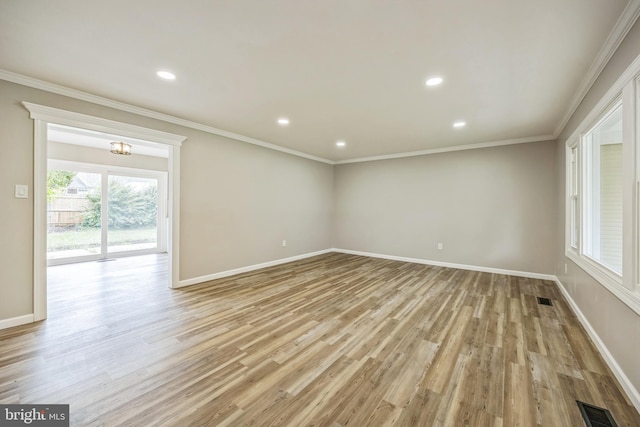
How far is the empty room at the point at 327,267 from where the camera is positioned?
5.56ft

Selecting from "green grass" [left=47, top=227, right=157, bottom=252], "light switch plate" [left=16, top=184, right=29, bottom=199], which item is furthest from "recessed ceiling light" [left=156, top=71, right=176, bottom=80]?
"green grass" [left=47, top=227, right=157, bottom=252]

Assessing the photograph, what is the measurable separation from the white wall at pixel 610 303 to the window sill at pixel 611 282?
0.06m

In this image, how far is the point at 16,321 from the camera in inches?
104

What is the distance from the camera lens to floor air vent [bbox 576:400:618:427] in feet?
4.91

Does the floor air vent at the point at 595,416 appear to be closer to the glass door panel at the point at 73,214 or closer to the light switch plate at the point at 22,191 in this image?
the light switch plate at the point at 22,191

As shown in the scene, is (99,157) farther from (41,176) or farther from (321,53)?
(321,53)

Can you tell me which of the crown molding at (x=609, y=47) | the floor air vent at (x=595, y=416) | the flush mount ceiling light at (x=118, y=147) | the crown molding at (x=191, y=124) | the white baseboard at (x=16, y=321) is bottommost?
the floor air vent at (x=595, y=416)

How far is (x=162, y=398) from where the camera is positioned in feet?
5.49

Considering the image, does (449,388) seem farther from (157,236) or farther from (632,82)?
(157,236)

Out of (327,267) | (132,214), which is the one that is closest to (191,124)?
(327,267)

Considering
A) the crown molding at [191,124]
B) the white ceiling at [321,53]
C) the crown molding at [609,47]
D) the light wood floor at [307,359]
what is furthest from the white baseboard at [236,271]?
the crown molding at [609,47]

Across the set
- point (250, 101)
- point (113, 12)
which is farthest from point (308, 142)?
point (113, 12)

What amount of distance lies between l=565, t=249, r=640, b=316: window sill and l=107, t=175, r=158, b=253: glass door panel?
27.8ft

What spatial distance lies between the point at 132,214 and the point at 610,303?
8592 mm
